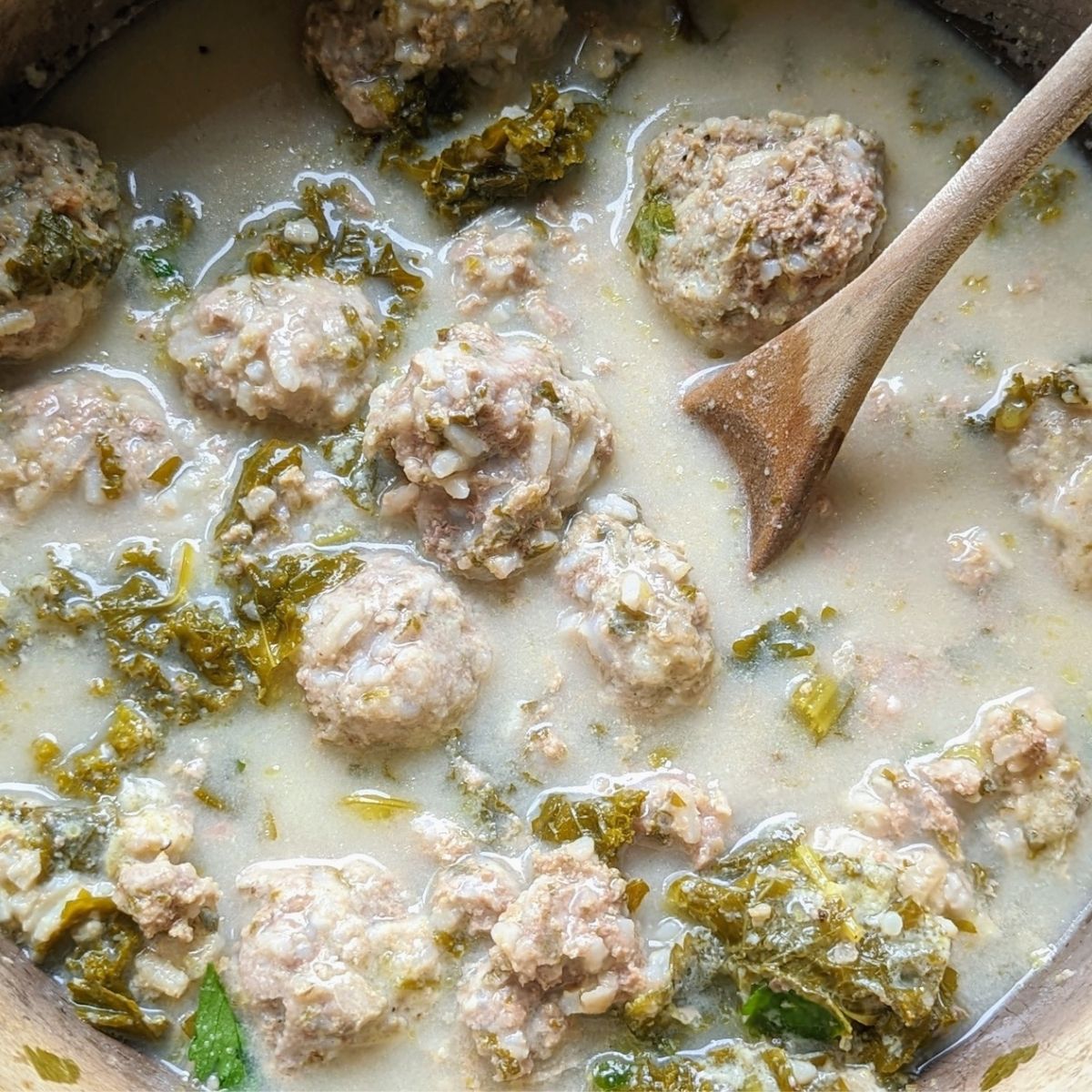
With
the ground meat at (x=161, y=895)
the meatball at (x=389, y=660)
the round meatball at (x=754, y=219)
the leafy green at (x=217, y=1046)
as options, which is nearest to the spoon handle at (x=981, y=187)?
the round meatball at (x=754, y=219)

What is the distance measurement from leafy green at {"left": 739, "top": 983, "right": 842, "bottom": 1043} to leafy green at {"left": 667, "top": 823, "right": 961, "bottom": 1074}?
2 centimetres

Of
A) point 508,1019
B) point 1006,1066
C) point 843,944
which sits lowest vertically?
point 508,1019

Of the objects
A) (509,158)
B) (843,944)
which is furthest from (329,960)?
(509,158)

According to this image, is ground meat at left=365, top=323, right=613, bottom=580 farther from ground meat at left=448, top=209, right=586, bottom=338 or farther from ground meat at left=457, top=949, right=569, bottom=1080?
ground meat at left=457, top=949, right=569, bottom=1080

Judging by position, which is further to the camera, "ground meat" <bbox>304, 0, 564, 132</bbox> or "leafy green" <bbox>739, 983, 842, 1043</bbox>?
"ground meat" <bbox>304, 0, 564, 132</bbox>

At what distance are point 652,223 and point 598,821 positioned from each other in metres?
1.70

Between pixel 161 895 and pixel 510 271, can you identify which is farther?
pixel 510 271

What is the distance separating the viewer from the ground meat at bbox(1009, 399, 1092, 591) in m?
3.27

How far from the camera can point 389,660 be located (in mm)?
3057

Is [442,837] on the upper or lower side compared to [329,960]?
upper

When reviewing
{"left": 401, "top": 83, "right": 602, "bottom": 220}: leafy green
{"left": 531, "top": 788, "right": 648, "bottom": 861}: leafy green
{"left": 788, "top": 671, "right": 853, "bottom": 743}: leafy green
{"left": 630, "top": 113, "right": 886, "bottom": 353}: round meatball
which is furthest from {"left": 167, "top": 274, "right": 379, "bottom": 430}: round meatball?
{"left": 788, "top": 671, "right": 853, "bottom": 743}: leafy green

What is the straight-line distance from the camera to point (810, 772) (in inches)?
129

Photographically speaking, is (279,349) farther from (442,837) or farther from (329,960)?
(329,960)

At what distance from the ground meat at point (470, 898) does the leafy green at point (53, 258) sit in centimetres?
192
